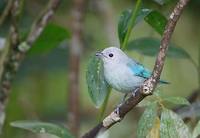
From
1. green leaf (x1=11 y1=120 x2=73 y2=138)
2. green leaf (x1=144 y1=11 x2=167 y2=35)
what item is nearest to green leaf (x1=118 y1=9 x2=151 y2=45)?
green leaf (x1=144 y1=11 x2=167 y2=35)

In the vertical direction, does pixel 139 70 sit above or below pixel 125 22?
below

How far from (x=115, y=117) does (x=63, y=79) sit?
2.05 metres

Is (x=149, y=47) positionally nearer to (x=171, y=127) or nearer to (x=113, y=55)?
(x=113, y=55)

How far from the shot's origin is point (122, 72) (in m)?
1.76

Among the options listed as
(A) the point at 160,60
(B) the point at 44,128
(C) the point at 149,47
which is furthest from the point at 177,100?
(C) the point at 149,47

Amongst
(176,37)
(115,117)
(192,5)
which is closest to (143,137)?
(115,117)

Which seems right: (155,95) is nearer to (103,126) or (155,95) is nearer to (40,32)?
(103,126)

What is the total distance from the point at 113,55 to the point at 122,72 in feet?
0.20

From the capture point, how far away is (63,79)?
3576 millimetres

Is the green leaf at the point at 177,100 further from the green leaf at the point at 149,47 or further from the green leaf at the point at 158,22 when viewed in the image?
the green leaf at the point at 149,47

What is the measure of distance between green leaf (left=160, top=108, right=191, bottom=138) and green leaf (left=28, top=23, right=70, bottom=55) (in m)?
0.85

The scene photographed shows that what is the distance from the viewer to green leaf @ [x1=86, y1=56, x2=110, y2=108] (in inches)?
65.3

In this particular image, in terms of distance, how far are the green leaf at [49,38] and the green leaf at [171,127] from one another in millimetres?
855

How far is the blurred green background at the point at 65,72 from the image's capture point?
3066 millimetres
